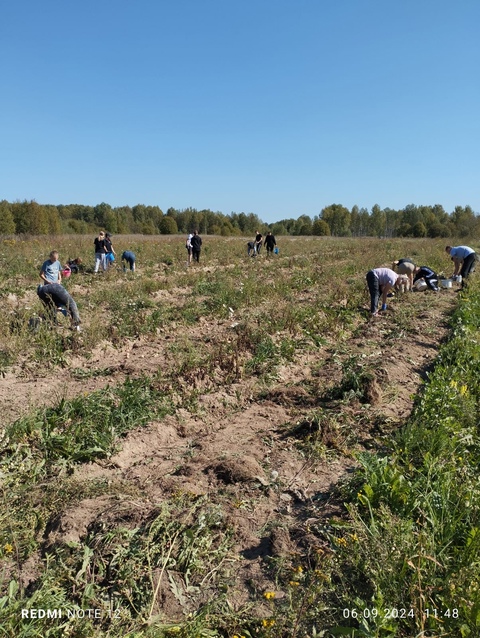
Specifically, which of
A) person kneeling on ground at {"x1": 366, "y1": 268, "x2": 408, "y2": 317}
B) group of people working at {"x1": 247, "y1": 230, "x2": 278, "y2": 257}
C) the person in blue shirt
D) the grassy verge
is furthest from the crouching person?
group of people working at {"x1": 247, "y1": 230, "x2": 278, "y2": 257}

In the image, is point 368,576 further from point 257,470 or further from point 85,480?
point 85,480

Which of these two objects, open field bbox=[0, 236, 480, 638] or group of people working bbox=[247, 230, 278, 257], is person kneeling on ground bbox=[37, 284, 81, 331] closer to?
open field bbox=[0, 236, 480, 638]

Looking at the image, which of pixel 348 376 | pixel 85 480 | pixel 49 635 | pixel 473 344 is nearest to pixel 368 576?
pixel 49 635

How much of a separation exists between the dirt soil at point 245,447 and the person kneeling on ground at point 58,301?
3.33 feet

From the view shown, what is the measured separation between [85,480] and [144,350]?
11.1ft

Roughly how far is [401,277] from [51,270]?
811 cm

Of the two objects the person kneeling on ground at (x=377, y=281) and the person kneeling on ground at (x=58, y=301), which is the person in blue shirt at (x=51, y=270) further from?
the person kneeling on ground at (x=377, y=281)

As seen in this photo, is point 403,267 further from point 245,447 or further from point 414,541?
point 414,541

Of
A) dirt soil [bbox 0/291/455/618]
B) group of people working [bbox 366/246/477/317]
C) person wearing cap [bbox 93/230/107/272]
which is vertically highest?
person wearing cap [bbox 93/230/107/272]

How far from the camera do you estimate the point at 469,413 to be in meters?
4.15

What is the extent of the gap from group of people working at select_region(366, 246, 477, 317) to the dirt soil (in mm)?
2531

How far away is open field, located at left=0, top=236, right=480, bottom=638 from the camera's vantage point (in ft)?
7.59

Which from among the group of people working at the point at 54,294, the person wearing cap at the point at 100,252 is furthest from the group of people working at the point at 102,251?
the group of people working at the point at 54,294

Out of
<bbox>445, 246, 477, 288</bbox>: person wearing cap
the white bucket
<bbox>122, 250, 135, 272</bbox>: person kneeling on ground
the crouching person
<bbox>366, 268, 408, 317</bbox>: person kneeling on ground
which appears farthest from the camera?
<bbox>122, 250, 135, 272</bbox>: person kneeling on ground
